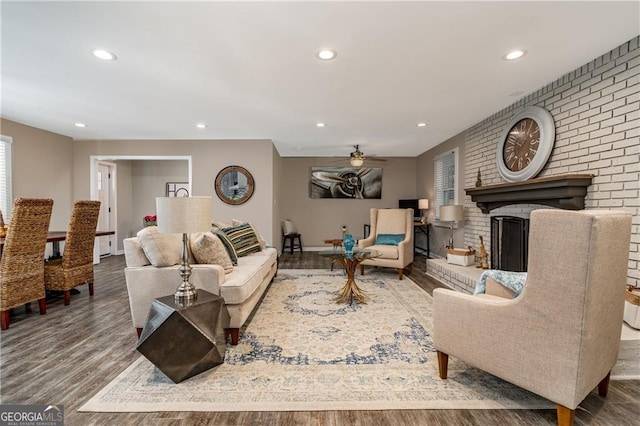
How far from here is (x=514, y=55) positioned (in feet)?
8.15

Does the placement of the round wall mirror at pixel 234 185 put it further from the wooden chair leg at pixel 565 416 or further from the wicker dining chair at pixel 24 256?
the wooden chair leg at pixel 565 416

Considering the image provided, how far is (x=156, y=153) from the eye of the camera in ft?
18.5

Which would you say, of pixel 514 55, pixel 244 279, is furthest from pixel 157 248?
pixel 514 55

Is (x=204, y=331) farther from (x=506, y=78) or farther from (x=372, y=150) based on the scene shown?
(x=372, y=150)

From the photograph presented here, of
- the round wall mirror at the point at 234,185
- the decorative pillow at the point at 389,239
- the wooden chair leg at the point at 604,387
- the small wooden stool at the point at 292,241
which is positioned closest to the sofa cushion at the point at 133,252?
the round wall mirror at the point at 234,185

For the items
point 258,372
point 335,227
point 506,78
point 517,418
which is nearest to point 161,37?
point 258,372

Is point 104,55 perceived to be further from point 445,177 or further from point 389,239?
point 445,177

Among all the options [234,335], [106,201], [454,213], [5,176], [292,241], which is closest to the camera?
[234,335]

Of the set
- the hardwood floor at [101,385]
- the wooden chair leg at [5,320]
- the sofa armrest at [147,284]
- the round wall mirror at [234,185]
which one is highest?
the round wall mirror at [234,185]

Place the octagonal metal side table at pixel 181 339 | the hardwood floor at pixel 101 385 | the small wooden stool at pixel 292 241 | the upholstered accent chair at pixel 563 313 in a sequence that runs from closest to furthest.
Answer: the upholstered accent chair at pixel 563 313, the hardwood floor at pixel 101 385, the octagonal metal side table at pixel 181 339, the small wooden stool at pixel 292 241

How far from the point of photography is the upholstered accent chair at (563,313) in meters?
1.30

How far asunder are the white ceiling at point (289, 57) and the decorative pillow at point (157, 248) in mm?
1526

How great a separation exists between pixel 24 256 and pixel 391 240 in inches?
183

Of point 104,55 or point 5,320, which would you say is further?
point 5,320
